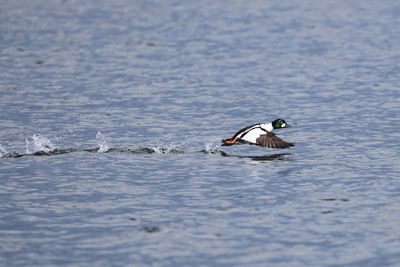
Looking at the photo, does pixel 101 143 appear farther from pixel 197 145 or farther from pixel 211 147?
pixel 211 147

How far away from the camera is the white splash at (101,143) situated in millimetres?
23186

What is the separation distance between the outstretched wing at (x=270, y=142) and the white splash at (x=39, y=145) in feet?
21.1

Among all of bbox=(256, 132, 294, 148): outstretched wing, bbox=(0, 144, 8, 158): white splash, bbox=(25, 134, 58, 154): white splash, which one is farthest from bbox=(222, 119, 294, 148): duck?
bbox=(0, 144, 8, 158): white splash

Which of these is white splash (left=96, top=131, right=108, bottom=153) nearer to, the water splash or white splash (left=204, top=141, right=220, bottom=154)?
the water splash

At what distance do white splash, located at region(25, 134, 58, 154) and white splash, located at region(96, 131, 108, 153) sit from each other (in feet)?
4.60

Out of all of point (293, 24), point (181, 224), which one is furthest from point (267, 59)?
point (181, 224)

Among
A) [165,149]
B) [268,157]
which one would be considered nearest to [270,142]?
[268,157]

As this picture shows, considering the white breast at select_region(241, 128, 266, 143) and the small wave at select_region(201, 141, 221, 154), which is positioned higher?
the white breast at select_region(241, 128, 266, 143)

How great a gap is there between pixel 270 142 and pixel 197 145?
8.62ft

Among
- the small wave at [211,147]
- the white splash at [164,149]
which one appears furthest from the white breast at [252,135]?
the white splash at [164,149]

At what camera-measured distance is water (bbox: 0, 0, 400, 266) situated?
52.1 ft

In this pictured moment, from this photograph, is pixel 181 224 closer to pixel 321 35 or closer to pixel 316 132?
pixel 316 132

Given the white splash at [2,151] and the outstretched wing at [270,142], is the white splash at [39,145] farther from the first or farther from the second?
the outstretched wing at [270,142]

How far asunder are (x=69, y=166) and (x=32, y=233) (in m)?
5.32
